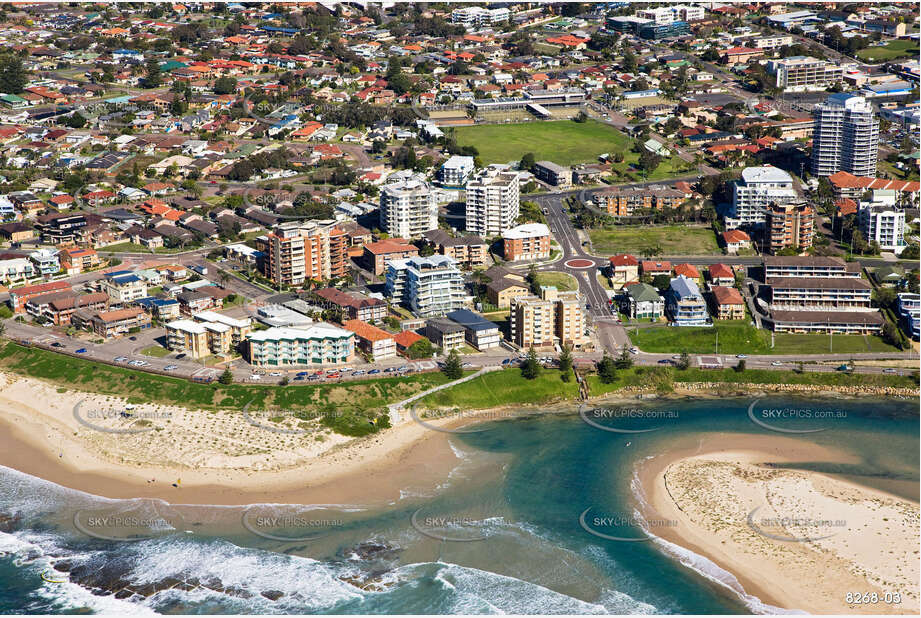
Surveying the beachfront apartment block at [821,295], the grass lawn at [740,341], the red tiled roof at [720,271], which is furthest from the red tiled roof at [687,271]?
the grass lawn at [740,341]

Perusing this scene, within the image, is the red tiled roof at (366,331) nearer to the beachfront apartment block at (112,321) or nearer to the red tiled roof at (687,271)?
the beachfront apartment block at (112,321)

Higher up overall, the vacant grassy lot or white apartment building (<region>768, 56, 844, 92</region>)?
white apartment building (<region>768, 56, 844, 92</region>)

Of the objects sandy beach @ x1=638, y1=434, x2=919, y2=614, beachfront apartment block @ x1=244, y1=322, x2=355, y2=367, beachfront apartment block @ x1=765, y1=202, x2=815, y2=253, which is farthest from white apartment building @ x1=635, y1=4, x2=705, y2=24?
sandy beach @ x1=638, y1=434, x2=919, y2=614

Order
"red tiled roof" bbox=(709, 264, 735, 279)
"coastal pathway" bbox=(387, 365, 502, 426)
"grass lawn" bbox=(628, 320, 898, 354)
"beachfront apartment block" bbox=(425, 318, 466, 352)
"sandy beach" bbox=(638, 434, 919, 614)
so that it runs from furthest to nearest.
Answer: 1. "red tiled roof" bbox=(709, 264, 735, 279)
2. "grass lawn" bbox=(628, 320, 898, 354)
3. "beachfront apartment block" bbox=(425, 318, 466, 352)
4. "coastal pathway" bbox=(387, 365, 502, 426)
5. "sandy beach" bbox=(638, 434, 919, 614)

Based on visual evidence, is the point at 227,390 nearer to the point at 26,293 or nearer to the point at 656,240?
the point at 26,293

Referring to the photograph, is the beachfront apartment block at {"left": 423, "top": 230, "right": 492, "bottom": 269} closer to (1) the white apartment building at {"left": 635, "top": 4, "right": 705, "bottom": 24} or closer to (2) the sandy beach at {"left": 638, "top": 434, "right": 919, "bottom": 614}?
(2) the sandy beach at {"left": 638, "top": 434, "right": 919, "bottom": 614}

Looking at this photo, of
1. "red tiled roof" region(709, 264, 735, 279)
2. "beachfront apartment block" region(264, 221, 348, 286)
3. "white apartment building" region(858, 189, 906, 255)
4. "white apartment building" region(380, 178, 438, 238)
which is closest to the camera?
"beachfront apartment block" region(264, 221, 348, 286)
